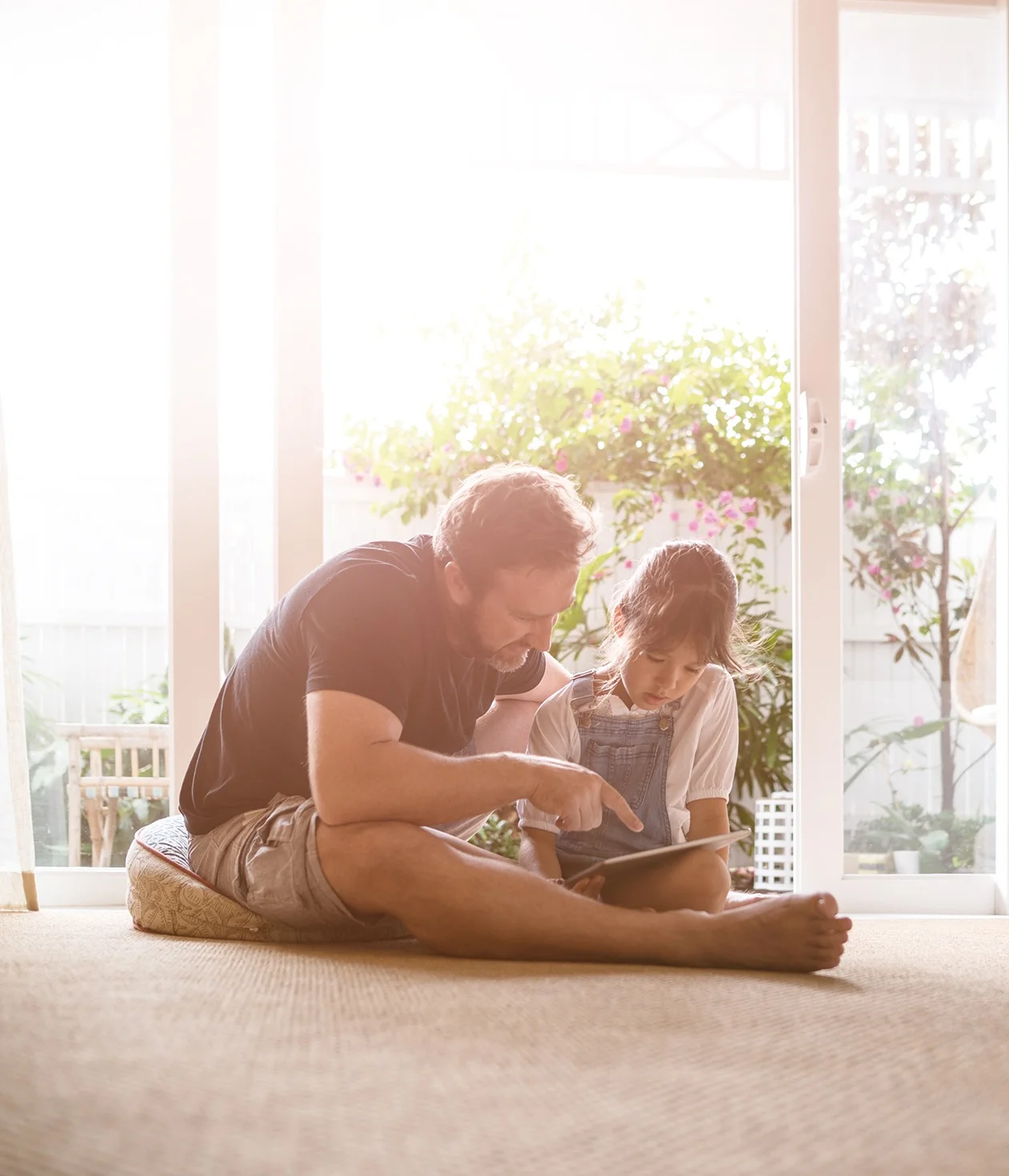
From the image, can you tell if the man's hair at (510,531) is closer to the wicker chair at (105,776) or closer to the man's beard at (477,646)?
the man's beard at (477,646)


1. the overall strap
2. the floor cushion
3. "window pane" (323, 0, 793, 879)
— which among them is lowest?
the floor cushion

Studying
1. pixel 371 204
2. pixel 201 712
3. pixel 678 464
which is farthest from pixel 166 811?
pixel 371 204

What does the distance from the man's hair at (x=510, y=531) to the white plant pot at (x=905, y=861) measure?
1345 mm

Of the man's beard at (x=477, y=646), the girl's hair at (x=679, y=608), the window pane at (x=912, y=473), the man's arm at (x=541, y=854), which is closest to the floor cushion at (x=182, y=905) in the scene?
the man's arm at (x=541, y=854)

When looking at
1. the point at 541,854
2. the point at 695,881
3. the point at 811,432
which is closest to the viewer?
the point at 695,881

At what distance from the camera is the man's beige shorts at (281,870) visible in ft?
5.20

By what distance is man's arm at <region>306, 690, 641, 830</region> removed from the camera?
4.90 ft

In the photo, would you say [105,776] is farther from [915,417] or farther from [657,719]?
[915,417]

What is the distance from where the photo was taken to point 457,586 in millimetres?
1759

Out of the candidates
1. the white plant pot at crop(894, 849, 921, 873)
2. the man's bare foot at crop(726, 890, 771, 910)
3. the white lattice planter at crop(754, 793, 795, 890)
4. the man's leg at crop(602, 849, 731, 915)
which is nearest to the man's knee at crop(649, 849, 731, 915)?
the man's leg at crop(602, 849, 731, 915)

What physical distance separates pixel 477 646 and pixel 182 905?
1.95 feet

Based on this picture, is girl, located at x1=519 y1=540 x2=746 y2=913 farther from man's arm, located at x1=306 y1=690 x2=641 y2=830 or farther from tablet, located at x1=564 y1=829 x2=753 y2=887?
man's arm, located at x1=306 y1=690 x2=641 y2=830

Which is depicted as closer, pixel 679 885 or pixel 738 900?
pixel 679 885

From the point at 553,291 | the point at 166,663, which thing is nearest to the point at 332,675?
the point at 166,663
